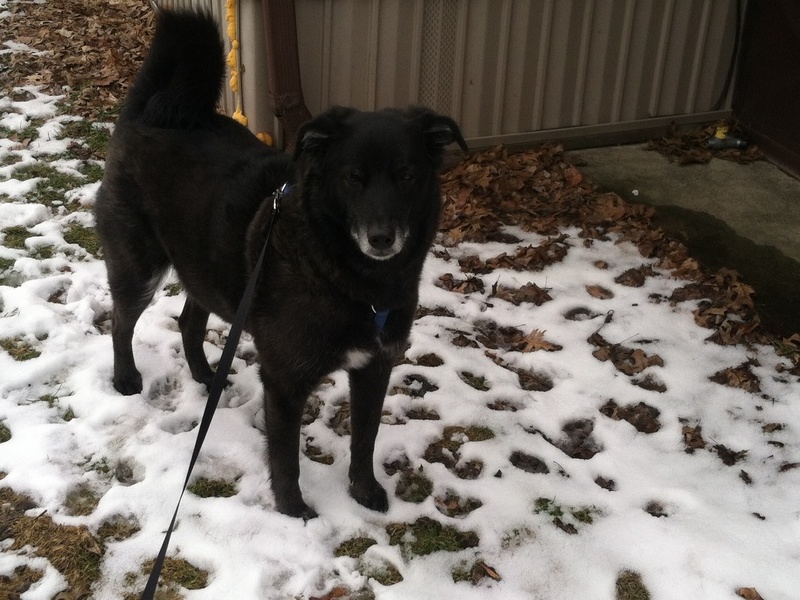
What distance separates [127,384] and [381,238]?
1764 millimetres

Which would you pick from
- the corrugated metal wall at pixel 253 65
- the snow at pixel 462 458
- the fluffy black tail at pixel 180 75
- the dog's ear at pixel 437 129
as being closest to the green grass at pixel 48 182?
the snow at pixel 462 458

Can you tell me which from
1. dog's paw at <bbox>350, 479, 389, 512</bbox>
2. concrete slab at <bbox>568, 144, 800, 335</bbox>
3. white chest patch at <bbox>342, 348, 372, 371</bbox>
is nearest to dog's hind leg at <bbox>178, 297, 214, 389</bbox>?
dog's paw at <bbox>350, 479, 389, 512</bbox>

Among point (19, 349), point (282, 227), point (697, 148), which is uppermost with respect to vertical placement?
point (282, 227)

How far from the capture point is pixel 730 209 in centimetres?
522

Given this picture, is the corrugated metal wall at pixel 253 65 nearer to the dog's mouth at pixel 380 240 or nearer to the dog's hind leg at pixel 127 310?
the dog's hind leg at pixel 127 310

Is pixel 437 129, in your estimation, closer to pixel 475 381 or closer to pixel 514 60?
pixel 475 381

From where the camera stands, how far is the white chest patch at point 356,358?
2607mm

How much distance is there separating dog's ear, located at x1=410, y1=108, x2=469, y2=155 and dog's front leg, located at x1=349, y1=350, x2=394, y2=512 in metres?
0.84

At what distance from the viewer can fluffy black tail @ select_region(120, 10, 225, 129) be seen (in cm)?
308

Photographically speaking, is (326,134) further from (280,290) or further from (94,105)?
(94,105)

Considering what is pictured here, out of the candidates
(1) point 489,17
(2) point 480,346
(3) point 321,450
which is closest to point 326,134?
(3) point 321,450

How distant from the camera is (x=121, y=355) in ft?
11.3

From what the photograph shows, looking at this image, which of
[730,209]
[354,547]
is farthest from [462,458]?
[730,209]

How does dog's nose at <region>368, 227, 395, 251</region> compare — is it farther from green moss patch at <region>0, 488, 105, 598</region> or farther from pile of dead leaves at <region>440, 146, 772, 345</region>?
pile of dead leaves at <region>440, 146, 772, 345</region>
